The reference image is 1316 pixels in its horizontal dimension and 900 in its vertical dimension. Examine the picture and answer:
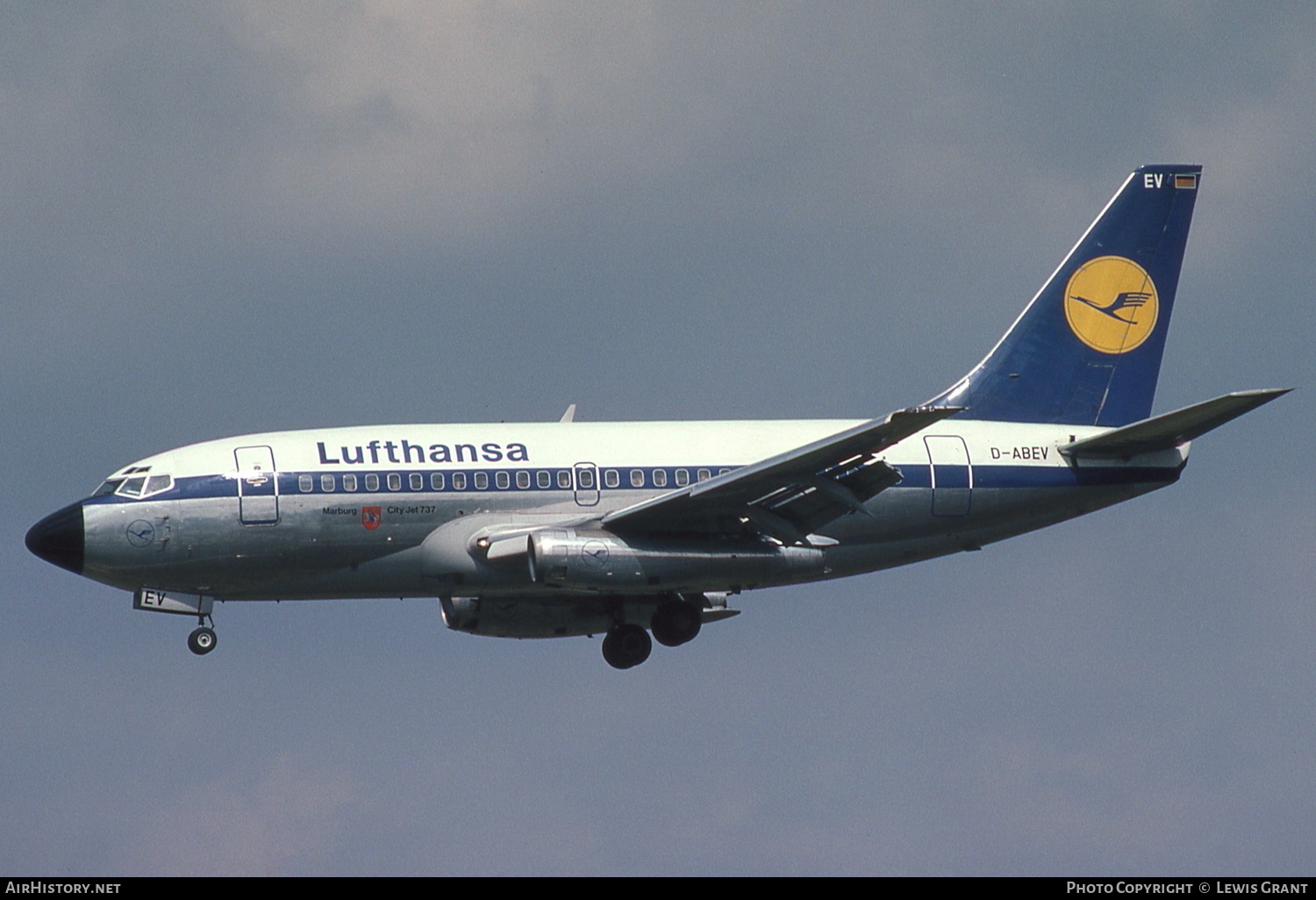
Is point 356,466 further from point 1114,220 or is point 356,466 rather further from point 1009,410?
point 1114,220

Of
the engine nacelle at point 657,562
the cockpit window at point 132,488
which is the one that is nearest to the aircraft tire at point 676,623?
the engine nacelle at point 657,562

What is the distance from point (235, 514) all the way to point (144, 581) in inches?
99.9

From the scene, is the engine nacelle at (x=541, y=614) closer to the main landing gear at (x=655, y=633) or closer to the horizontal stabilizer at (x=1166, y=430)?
the main landing gear at (x=655, y=633)

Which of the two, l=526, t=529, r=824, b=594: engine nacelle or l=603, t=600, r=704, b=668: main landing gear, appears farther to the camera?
l=603, t=600, r=704, b=668: main landing gear

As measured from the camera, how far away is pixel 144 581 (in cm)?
4356

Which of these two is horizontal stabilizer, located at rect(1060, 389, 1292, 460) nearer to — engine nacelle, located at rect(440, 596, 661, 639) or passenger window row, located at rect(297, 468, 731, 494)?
passenger window row, located at rect(297, 468, 731, 494)

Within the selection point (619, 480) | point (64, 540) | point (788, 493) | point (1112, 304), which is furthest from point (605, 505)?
point (1112, 304)

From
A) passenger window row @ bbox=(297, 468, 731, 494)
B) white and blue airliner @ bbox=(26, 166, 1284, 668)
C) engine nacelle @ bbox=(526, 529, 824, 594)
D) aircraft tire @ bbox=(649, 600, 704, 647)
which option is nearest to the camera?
engine nacelle @ bbox=(526, 529, 824, 594)

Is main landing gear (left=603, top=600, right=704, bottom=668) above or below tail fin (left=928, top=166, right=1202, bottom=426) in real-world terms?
below

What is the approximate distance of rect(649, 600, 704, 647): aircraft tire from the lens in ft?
158

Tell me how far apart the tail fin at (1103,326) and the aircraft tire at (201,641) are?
18615 mm

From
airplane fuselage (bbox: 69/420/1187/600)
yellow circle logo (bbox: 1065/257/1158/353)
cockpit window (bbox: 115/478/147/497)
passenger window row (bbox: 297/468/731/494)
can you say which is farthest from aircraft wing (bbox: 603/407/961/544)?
cockpit window (bbox: 115/478/147/497)

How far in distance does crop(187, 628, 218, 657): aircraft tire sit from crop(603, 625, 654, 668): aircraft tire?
10.0m
